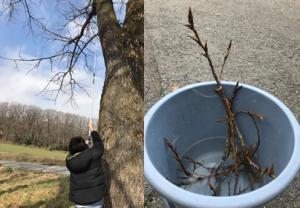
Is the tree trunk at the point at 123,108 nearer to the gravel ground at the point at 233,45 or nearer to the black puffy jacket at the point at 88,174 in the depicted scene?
the black puffy jacket at the point at 88,174

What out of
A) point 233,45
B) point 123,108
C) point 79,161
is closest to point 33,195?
point 79,161

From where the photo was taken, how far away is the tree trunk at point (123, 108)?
8.13 feet

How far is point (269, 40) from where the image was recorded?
7.89 ft

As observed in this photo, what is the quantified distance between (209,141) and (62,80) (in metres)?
3.21

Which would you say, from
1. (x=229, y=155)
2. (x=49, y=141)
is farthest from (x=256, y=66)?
(x=49, y=141)

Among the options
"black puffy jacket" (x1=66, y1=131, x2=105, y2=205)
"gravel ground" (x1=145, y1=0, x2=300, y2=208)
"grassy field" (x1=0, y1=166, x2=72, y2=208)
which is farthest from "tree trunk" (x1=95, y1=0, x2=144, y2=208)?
"grassy field" (x1=0, y1=166, x2=72, y2=208)

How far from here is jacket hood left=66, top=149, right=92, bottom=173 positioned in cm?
253

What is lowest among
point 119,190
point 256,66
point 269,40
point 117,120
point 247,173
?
point 119,190

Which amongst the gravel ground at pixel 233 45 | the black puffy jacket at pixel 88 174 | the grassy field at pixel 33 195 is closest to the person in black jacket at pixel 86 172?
the black puffy jacket at pixel 88 174

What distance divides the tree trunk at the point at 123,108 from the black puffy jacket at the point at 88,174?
0.06 metres

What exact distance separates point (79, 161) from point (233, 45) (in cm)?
124

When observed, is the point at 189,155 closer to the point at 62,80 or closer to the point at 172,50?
the point at 172,50

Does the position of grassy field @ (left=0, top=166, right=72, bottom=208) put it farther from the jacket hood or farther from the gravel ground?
the gravel ground

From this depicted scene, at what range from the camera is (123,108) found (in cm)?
262
